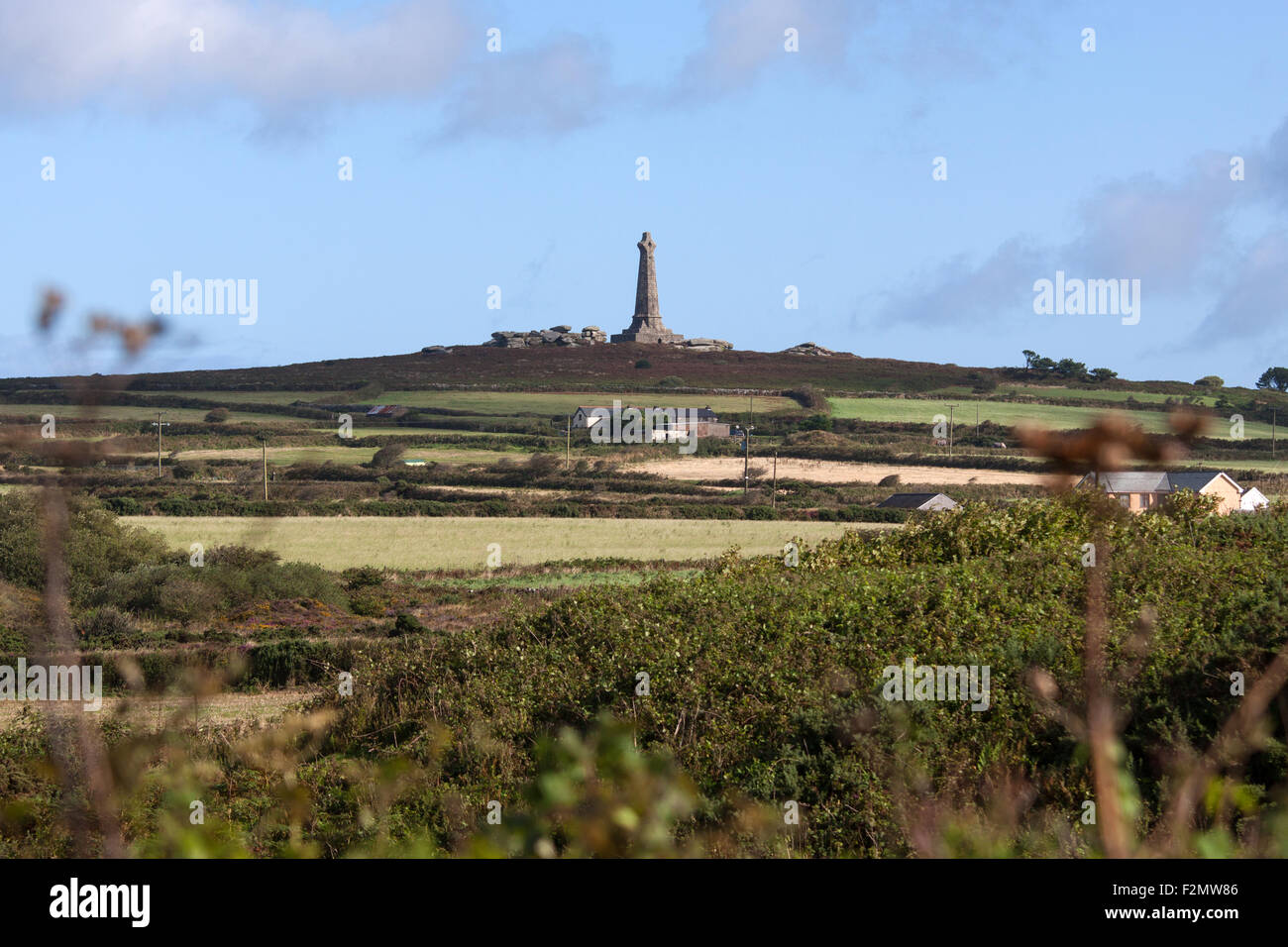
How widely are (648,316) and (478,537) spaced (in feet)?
321

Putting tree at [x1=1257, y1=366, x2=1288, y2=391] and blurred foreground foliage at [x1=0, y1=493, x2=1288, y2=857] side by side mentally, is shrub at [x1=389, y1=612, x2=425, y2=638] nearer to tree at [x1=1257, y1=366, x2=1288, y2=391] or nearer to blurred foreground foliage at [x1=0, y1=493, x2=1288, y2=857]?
blurred foreground foliage at [x1=0, y1=493, x2=1288, y2=857]

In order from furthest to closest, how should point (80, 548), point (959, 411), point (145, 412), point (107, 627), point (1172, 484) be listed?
point (959, 411), point (145, 412), point (1172, 484), point (80, 548), point (107, 627)

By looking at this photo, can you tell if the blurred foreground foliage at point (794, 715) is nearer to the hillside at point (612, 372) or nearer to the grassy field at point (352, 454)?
the grassy field at point (352, 454)

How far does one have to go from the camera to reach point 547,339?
155250mm

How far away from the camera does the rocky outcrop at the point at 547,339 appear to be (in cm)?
15238

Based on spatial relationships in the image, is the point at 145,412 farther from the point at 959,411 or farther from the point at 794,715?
the point at 794,715

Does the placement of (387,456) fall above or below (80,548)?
above

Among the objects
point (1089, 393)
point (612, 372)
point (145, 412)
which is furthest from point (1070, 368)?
point (145, 412)

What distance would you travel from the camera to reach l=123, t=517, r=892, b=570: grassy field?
44.2m

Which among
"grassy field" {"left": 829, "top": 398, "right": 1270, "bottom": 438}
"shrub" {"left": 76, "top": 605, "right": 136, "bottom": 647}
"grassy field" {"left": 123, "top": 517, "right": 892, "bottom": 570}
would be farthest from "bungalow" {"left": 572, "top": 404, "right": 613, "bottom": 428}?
"shrub" {"left": 76, "top": 605, "right": 136, "bottom": 647}

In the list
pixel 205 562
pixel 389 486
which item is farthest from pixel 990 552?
pixel 389 486

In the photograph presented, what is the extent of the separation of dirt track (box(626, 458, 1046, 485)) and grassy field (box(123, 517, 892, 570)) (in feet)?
54.1

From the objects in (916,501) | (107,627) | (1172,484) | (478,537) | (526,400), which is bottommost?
(107,627)

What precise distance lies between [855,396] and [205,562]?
3535 inches
